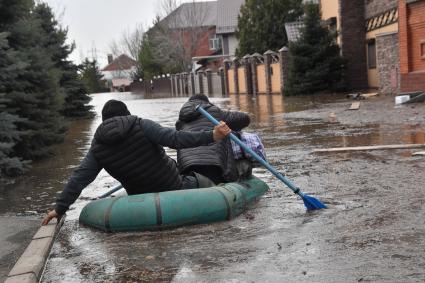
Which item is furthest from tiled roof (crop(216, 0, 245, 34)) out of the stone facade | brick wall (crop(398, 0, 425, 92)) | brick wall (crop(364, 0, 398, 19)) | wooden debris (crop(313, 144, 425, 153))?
wooden debris (crop(313, 144, 425, 153))

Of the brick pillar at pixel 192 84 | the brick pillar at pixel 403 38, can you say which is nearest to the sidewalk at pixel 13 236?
the brick pillar at pixel 403 38

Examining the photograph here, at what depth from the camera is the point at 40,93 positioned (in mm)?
12297

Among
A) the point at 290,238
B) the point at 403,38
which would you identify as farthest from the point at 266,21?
the point at 290,238

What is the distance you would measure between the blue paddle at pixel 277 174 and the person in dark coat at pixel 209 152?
7.9 inches

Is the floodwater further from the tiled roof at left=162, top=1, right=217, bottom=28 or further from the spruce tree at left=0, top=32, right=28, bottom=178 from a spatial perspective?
the tiled roof at left=162, top=1, right=217, bottom=28

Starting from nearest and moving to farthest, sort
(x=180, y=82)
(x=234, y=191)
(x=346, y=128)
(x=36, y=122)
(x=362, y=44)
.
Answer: (x=234, y=191)
(x=36, y=122)
(x=346, y=128)
(x=362, y=44)
(x=180, y=82)

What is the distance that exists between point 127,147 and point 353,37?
2452 cm

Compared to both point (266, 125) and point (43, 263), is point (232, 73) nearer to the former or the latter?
point (266, 125)

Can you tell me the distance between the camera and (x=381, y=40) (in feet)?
73.0

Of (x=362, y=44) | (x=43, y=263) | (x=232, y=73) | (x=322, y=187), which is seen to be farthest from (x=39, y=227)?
(x=232, y=73)

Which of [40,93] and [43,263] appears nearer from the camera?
[43,263]

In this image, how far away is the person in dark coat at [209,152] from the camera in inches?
263

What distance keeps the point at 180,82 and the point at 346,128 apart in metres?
50.0

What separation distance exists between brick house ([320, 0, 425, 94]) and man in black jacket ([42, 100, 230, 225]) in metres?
13.5
